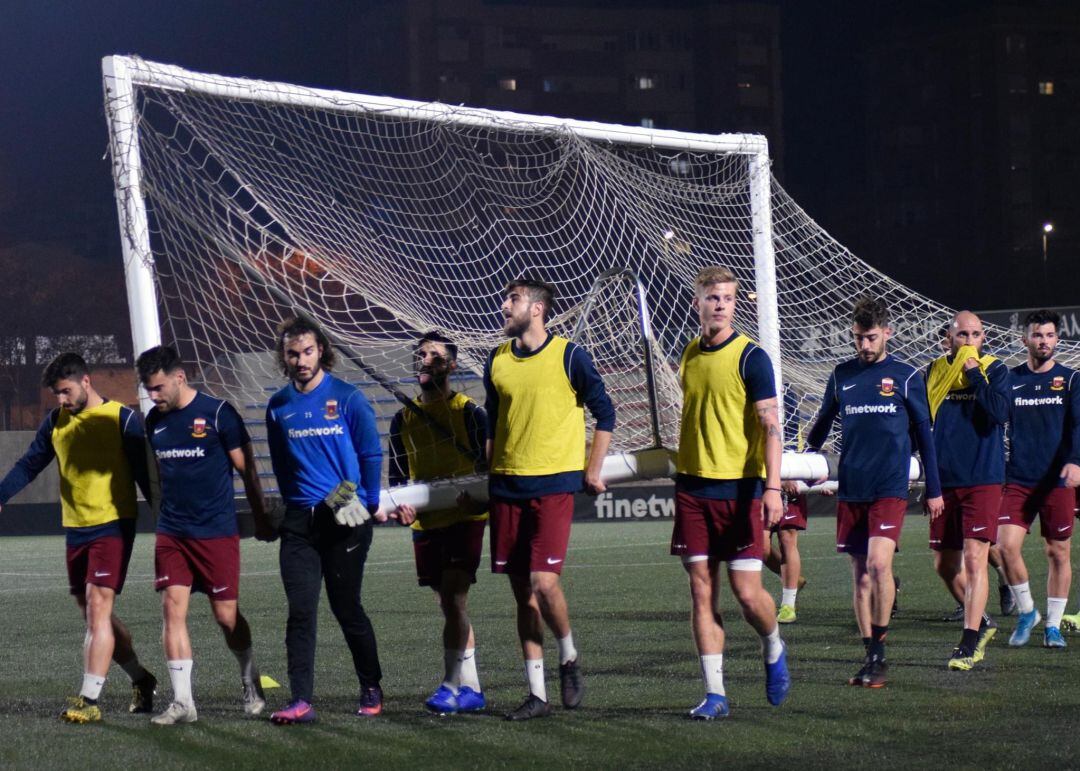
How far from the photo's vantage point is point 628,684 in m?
7.91

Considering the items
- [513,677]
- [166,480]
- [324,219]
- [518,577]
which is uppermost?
[324,219]

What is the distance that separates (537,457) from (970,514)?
2961mm

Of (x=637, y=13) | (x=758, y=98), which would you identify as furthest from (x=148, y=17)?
(x=758, y=98)

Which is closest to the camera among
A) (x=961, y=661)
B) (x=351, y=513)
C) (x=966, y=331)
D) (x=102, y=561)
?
(x=351, y=513)

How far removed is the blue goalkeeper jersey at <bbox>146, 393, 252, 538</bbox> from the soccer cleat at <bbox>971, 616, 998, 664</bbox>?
400 centimetres

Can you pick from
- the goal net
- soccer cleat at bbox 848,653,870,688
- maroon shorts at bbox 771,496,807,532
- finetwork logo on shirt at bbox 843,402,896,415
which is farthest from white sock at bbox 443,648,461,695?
maroon shorts at bbox 771,496,807,532

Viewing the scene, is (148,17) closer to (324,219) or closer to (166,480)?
(324,219)

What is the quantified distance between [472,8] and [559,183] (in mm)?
77199

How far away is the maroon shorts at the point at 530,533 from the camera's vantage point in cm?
693

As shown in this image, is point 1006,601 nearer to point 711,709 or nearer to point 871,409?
point 871,409

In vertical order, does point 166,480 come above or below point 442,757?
above

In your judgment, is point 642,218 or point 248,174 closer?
point 248,174

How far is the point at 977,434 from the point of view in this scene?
28.7 feet

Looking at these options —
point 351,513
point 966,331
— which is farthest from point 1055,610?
point 351,513
